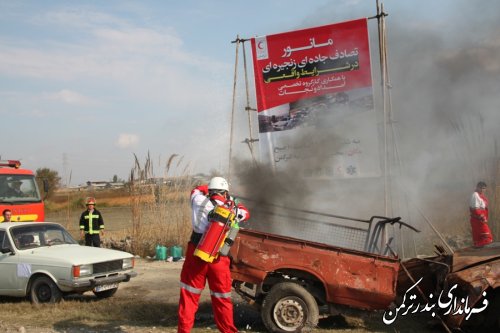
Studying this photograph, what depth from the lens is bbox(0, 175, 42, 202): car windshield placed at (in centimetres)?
1141

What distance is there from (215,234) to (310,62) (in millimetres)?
6278

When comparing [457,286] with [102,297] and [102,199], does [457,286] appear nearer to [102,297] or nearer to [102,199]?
[102,297]

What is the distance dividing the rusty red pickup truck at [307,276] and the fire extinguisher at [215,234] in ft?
2.14

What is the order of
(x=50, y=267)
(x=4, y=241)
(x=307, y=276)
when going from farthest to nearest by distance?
(x=4, y=241), (x=50, y=267), (x=307, y=276)

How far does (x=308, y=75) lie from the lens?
10609mm

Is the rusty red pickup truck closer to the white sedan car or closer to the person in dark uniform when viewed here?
the white sedan car

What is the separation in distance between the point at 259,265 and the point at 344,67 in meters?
5.69

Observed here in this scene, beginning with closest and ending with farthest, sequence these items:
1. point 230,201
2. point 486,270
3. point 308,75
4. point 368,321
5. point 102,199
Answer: point 486,270 < point 230,201 < point 368,321 < point 308,75 < point 102,199

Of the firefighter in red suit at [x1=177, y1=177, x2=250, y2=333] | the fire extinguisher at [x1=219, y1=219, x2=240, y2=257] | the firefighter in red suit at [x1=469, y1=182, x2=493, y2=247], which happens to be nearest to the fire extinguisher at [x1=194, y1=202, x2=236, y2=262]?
the fire extinguisher at [x1=219, y1=219, x2=240, y2=257]

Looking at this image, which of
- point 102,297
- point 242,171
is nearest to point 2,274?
point 102,297

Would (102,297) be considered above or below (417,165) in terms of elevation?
below

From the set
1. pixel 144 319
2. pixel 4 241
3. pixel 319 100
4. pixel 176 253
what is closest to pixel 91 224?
pixel 176 253

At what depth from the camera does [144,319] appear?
22.2ft

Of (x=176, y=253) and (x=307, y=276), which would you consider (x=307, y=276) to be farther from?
(x=176, y=253)
